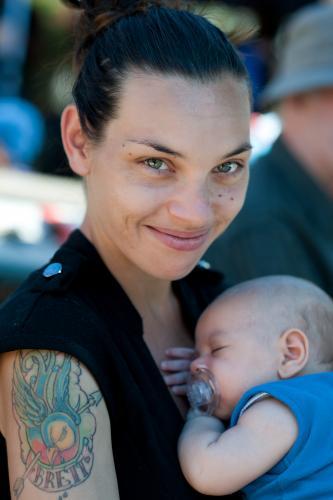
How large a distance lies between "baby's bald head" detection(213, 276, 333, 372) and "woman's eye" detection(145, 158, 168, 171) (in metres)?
0.48

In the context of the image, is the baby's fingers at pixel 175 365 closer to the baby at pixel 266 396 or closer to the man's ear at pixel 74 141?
the baby at pixel 266 396

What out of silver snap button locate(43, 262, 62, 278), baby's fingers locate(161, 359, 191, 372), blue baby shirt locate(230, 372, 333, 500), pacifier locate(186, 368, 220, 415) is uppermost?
silver snap button locate(43, 262, 62, 278)

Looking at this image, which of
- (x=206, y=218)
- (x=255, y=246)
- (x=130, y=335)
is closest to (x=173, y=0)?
(x=206, y=218)

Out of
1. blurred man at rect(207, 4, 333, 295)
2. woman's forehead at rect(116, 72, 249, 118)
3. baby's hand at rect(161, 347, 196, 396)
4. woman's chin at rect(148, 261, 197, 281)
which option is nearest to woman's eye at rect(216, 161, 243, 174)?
woman's forehead at rect(116, 72, 249, 118)

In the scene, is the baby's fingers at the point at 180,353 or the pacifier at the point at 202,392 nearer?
the pacifier at the point at 202,392

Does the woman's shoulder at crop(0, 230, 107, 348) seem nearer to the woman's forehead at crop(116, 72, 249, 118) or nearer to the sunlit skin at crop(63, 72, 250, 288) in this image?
the sunlit skin at crop(63, 72, 250, 288)

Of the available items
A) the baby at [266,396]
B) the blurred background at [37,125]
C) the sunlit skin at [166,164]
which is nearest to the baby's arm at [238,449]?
the baby at [266,396]

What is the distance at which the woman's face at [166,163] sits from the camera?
1.95 m

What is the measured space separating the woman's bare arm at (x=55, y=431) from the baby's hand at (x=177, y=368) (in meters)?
0.38

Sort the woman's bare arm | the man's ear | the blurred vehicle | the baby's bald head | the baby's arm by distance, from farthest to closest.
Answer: the blurred vehicle
the baby's bald head
the man's ear
the baby's arm
the woman's bare arm

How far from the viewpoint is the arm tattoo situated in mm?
1735

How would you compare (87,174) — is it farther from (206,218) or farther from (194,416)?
(194,416)

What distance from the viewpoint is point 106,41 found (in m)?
2.11

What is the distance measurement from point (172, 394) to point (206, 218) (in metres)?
0.45
